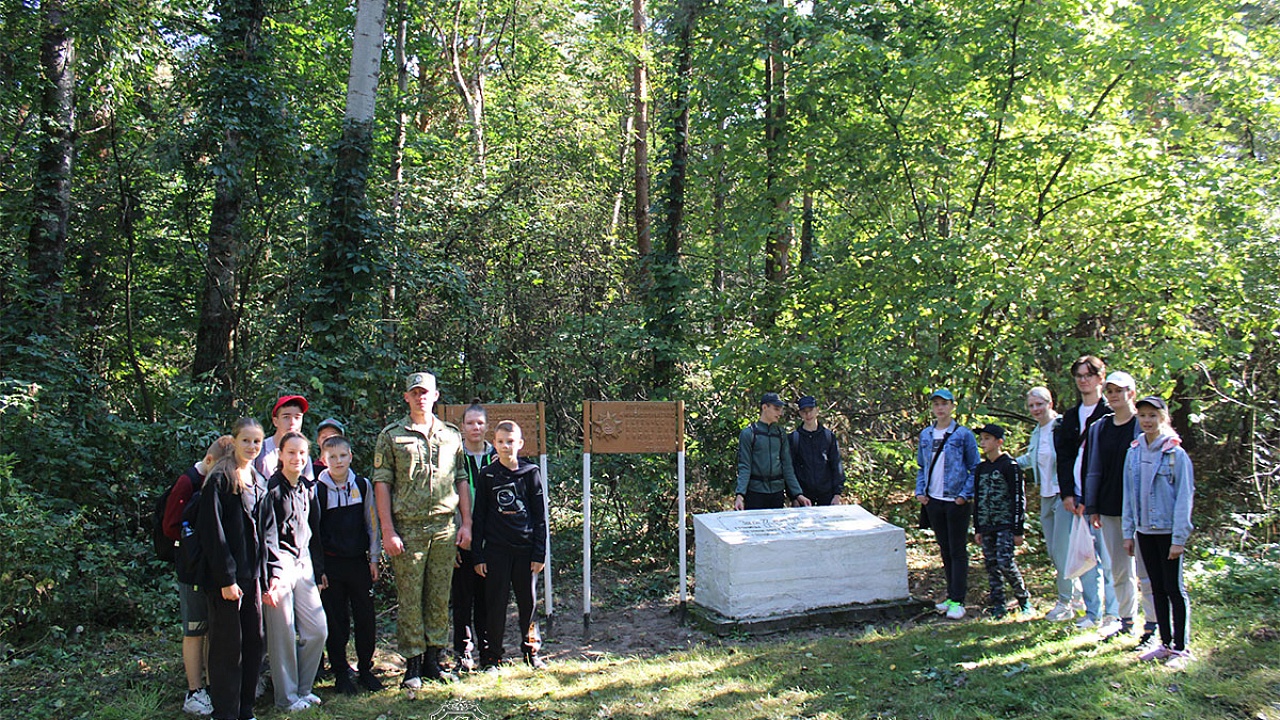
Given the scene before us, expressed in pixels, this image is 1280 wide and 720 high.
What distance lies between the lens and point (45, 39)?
963 centimetres

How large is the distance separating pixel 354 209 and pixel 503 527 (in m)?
4.34

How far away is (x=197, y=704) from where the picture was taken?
17.6 ft

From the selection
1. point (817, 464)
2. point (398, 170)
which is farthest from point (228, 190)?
point (817, 464)

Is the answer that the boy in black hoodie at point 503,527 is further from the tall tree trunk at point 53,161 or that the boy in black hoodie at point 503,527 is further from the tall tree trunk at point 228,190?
the tall tree trunk at point 53,161

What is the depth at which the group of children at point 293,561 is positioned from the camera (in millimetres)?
4848

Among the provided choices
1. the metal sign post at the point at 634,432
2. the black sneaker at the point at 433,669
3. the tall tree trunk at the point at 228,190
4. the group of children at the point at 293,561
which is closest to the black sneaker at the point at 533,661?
the group of children at the point at 293,561

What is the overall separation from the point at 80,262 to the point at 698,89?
7.77 metres

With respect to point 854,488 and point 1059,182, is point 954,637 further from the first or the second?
point 1059,182

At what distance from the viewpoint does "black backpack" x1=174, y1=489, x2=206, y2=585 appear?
4.75m

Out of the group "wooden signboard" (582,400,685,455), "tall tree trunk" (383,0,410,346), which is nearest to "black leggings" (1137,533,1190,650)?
"wooden signboard" (582,400,685,455)

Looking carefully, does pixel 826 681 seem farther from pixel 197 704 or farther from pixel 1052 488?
pixel 197 704

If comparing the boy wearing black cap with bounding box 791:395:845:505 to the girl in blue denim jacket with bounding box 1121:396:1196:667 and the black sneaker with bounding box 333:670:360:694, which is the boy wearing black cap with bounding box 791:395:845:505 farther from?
the black sneaker with bounding box 333:670:360:694

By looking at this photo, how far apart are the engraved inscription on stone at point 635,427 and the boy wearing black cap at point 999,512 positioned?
2529 millimetres

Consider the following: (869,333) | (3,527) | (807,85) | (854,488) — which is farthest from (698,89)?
(3,527)
